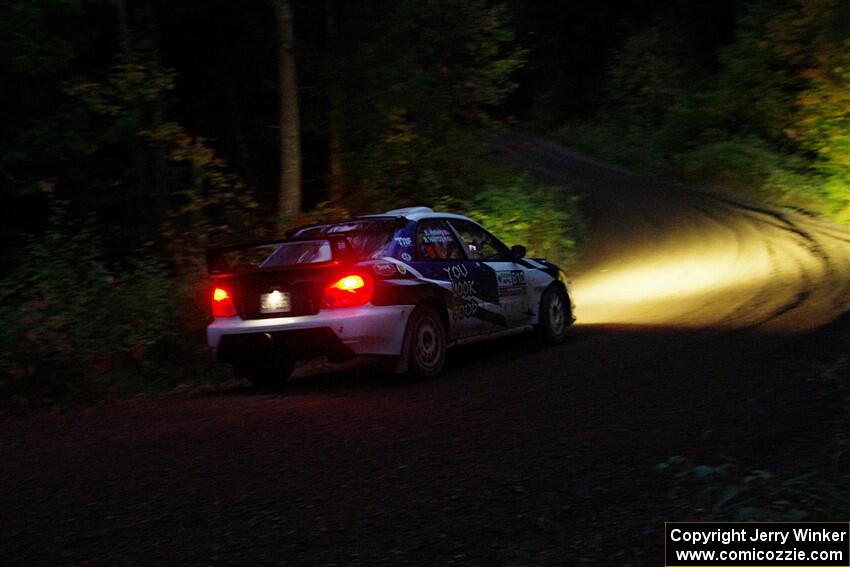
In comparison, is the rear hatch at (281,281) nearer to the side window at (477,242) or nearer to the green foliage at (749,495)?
the side window at (477,242)

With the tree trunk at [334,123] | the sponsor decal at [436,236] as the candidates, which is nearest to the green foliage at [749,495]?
the sponsor decal at [436,236]

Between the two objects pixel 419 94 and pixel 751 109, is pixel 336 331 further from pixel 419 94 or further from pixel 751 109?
pixel 751 109

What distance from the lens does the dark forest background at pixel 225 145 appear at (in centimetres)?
1180

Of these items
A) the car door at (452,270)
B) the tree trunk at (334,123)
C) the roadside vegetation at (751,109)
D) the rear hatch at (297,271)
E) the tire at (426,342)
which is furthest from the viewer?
the roadside vegetation at (751,109)

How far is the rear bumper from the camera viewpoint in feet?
29.6

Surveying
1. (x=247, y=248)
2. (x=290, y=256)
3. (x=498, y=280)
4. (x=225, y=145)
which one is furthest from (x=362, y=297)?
(x=225, y=145)

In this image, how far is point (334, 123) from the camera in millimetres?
19547

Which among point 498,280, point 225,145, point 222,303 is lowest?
point 222,303

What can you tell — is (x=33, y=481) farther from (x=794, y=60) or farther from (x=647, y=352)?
(x=794, y=60)

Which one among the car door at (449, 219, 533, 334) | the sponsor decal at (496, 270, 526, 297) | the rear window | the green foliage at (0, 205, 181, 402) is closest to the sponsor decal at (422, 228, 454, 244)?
the car door at (449, 219, 533, 334)

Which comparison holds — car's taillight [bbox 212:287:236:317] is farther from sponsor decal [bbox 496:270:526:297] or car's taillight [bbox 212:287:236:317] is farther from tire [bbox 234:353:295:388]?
sponsor decal [bbox 496:270:526:297]

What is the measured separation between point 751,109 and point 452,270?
2824 cm

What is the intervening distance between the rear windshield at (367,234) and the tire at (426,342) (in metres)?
0.74

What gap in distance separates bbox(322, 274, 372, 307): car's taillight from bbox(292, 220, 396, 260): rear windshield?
44cm
